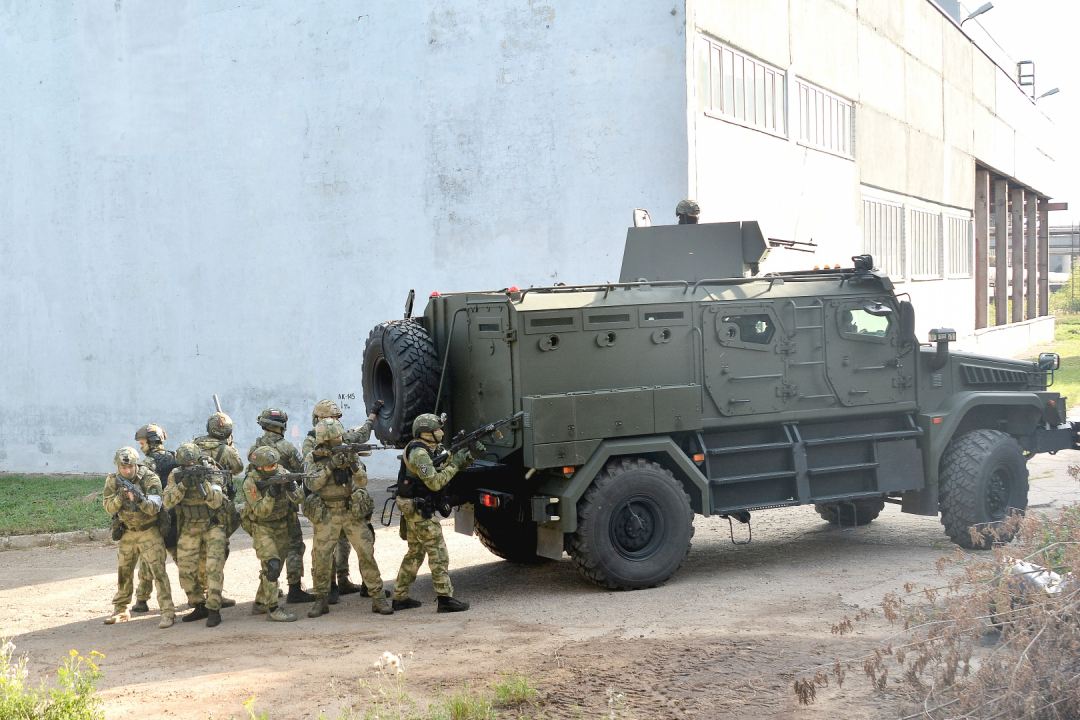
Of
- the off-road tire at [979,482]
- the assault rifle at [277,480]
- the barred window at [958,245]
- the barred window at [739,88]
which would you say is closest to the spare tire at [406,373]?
the assault rifle at [277,480]

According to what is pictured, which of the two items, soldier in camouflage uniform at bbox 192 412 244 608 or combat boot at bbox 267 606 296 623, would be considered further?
soldier in camouflage uniform at bbox 192 412 244 608

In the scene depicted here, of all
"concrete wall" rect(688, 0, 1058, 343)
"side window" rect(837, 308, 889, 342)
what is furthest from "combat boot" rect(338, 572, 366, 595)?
"concrete wall" rect(688, 0, 1058, 343)

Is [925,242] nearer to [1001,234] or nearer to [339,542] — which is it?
[1001,234]

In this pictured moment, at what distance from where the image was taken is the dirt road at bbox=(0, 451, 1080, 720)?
5.97 meters

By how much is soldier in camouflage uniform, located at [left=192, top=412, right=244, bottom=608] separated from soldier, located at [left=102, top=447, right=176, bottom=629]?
1.25ft

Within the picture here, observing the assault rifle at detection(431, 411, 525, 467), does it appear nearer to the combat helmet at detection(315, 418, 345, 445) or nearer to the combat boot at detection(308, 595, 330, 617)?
the combat helmet at detection(315, 418, 345, 445)

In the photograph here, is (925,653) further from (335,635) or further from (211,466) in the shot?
(211,466)

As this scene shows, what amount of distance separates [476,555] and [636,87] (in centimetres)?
681

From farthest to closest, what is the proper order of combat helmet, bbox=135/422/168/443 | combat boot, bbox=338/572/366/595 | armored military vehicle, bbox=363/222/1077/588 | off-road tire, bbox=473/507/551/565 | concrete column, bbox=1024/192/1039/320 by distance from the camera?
concrete column, bbox=1024/192/1039/320, off-road tire, bbox=473/507/551/565, combat boot, bbox=338/572/366/595, combat helmet, bbox=135/422/168/443, armored military vehicle, bbox=363/222/1077/588

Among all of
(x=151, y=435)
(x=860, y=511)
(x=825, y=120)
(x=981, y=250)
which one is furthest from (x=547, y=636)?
(x=981, y=250)

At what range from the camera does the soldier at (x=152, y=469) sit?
858 cm

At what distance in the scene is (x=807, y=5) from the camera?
18.4 meters

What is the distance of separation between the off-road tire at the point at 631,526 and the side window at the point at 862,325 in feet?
7.38

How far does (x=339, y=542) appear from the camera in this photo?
9055 mm
